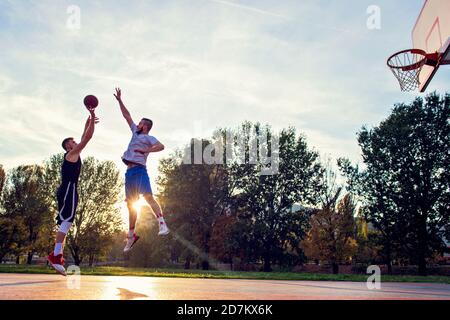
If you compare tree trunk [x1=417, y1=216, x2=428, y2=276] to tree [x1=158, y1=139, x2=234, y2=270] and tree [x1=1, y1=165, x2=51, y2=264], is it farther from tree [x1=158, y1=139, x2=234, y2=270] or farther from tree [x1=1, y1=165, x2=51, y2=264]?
tree [x1=1, y1=165, x2=51, y2=264]

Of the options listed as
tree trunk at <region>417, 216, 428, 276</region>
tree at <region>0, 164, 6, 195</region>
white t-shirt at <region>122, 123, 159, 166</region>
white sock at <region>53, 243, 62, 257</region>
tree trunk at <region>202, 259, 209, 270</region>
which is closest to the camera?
white sock at <region>53, 243, 62, 257</region>

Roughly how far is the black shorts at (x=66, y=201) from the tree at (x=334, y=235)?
32.1 m

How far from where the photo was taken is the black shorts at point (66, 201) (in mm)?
6711

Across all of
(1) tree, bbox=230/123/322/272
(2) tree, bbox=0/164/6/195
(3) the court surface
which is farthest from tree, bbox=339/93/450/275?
(2) tree, bbox=0/164/6/195

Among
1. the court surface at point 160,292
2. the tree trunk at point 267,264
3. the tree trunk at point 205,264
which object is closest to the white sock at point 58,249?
the court surface at point 160,292

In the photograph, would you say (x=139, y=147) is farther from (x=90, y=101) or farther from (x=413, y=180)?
(x=413, y=180)

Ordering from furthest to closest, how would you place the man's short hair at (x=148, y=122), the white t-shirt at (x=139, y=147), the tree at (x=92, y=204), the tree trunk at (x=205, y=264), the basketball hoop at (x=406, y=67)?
the tree trunk at (x=205, y=264) → the tree at (x=92, y=204) → the basketball hoop at (x=406, y=67) → the man's short hair at (x=148, y=122) → the white t-shirt at (x=139, y=147)

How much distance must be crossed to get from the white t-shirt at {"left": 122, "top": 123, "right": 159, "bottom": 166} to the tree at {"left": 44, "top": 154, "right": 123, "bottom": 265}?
2960 centimetres

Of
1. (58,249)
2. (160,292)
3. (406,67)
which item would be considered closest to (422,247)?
(406,67)

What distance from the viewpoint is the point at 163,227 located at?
7719mm

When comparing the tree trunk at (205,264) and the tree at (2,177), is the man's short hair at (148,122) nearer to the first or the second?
the tree trunk at (205,264)

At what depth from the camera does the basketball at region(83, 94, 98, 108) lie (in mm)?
7020

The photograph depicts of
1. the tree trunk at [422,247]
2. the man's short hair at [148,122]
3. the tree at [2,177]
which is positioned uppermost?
the tree at [2,177]

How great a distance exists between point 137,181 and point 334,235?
32.5m
